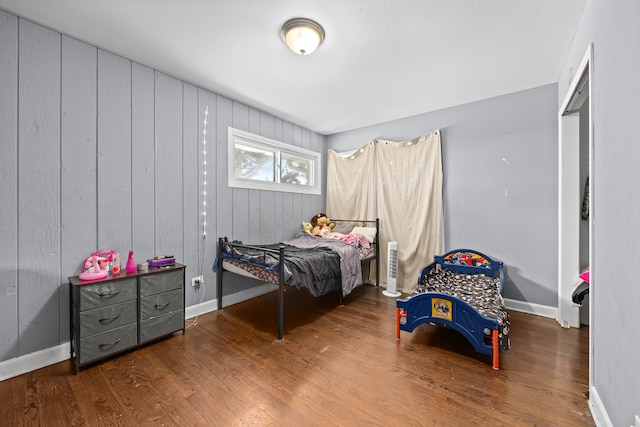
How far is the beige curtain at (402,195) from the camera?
11.5 feet

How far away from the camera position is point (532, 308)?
288 cm

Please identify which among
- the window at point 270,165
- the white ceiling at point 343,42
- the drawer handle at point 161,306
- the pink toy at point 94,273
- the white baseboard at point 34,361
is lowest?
the white baseboard at point 34,361

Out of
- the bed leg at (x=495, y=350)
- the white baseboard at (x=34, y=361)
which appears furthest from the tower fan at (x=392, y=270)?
the white baseboard at (x=34, y=361)

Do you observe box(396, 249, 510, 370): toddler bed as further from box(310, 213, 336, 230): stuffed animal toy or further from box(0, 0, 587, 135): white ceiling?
box(0, 0, 587, 135): white ceiling

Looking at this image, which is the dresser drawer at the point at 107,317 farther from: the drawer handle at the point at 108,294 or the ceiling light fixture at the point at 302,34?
the ceiling light fixture at the point at 302,34

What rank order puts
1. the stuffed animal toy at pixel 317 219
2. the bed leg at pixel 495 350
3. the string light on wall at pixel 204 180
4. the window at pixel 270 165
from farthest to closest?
the stuffed animal toy at pixel 317 219 → the window at pixel 270 165 → the string light on wall at pixel 204 180 → the bed leg at pixel 495 350

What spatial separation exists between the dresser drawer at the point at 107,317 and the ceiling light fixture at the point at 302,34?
7.84ft

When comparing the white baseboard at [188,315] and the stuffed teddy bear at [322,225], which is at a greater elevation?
the stuffed teddy bear at [322,225]

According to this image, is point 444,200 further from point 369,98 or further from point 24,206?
point 24,206

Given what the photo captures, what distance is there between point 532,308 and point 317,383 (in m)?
2.62

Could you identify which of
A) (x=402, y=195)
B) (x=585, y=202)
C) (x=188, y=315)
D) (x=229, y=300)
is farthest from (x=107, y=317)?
(x=585, y=202)

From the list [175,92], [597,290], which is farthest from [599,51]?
[175,92]

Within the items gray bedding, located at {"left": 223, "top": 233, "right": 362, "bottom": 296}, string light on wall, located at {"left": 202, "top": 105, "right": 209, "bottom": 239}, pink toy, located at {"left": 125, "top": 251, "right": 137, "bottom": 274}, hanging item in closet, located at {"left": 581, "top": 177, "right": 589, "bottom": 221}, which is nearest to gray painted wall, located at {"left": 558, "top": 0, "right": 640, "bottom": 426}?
hanging item in closet, located at {"left": 581, "top": 177, "right": 589, "bottom": 221}

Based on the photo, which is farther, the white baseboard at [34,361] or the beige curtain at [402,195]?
the beige curtain at [402,195]
